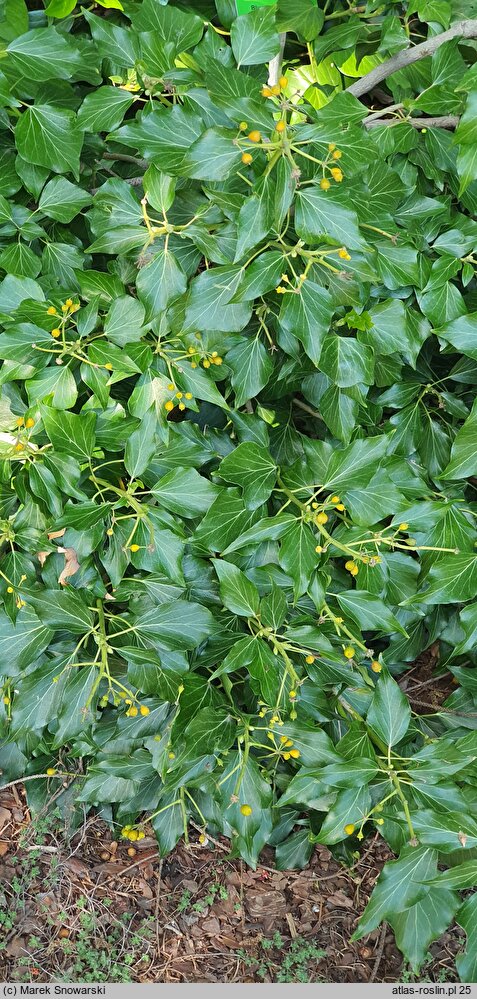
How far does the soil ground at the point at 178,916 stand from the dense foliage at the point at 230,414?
1.55ft

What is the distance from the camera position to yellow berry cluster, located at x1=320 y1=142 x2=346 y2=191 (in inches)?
46.0

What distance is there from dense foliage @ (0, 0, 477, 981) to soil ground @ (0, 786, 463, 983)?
474 mm

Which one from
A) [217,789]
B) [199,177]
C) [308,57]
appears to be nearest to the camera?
[199,177]

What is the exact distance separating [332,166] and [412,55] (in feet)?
1.63

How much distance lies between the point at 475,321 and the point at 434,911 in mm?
1174

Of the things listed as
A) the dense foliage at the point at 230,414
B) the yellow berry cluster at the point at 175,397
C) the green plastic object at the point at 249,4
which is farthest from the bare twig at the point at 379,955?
the green plastic object at the point at 249,4

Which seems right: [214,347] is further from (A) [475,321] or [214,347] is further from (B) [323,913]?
(B) [323,913]

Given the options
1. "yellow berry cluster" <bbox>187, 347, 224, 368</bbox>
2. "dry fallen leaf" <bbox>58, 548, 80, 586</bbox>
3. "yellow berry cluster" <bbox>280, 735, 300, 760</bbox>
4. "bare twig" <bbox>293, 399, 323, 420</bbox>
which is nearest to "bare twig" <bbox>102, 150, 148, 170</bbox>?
"yellow berry cluster" <bbox>187, 347, 224, 368</bbox>

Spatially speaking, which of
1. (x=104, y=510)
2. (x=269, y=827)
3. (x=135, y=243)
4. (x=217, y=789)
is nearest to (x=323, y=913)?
(x=269, y=827)

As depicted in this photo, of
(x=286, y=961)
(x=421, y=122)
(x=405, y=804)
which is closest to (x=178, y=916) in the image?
A: (x=286, y=961)

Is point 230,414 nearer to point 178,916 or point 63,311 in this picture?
point 63,311

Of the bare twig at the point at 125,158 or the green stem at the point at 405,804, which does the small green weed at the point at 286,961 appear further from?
the bare twig at the point at 125,158

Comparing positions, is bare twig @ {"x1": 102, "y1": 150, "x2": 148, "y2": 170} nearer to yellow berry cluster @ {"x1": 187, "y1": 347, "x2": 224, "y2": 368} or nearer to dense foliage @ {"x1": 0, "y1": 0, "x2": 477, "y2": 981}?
dense foliage @ {"x1": 0, "y1": 0, "x2": 477, "y2": 981}

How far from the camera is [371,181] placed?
1.53 m
